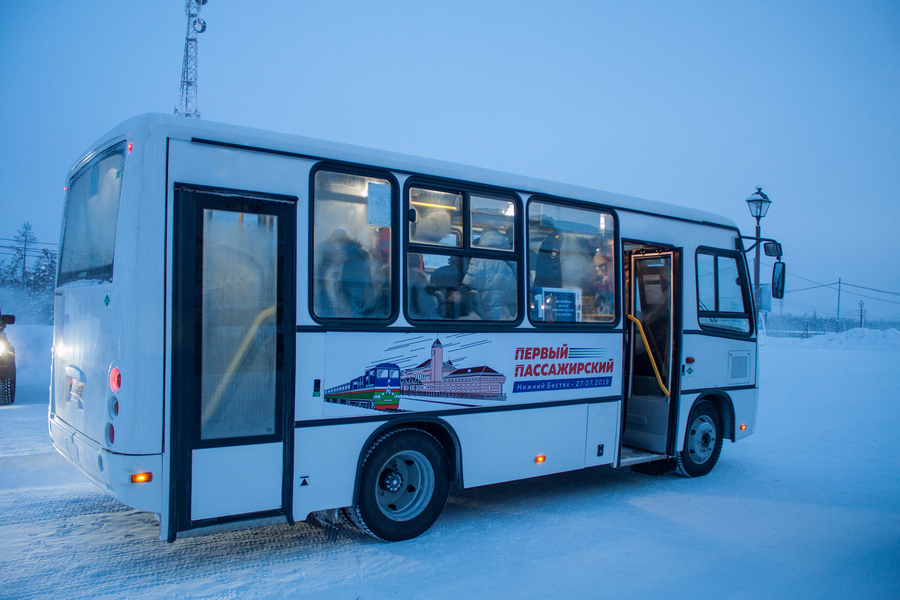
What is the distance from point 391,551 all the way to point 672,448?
12.7 ft

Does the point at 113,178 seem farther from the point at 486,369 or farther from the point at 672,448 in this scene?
the point at 672,448

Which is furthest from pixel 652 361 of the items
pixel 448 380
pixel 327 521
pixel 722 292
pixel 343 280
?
pixel 327 521

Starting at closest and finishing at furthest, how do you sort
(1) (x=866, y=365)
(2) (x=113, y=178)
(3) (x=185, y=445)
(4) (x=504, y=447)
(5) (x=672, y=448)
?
(3) (x=185, y=445) → (2) (x=113, y=178) → (4) (x=504, y=447) → (5) (x=672, y=448) → (1) (x=866, y=365)

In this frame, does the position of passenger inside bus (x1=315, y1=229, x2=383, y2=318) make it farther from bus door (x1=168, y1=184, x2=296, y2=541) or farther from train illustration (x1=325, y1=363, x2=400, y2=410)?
train illustration (x1=325, y1=363, x2=400, y2=410)

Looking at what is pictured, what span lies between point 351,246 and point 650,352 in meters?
3.98

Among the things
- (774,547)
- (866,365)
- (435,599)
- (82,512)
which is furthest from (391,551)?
(866,365)

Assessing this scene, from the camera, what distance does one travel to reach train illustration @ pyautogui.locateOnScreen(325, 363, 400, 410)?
14.7 feet

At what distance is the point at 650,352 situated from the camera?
688 centimetres

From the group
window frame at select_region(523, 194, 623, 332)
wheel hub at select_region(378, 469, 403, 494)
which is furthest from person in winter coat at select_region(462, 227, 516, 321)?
wheel hub at select_region(378, 469, 403, 494)

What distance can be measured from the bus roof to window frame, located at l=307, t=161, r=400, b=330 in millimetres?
59

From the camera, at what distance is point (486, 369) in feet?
17.4

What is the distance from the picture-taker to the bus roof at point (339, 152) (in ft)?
12.9

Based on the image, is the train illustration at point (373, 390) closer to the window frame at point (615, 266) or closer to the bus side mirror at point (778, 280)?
the window frame at point (615, 266)

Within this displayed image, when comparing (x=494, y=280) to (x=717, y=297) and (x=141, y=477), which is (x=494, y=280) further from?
(x=717, y=297)
